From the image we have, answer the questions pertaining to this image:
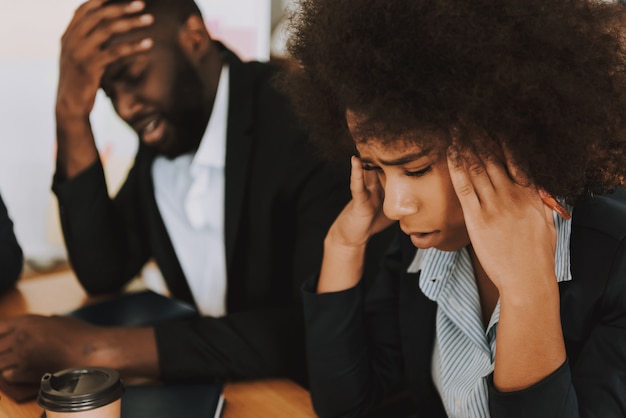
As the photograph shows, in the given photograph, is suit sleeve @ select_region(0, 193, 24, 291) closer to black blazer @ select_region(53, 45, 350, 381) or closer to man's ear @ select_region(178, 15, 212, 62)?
black blazer @ select_region(53, 45, 350, 381)

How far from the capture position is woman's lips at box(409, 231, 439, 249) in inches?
36.0

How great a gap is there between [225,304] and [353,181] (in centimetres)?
63

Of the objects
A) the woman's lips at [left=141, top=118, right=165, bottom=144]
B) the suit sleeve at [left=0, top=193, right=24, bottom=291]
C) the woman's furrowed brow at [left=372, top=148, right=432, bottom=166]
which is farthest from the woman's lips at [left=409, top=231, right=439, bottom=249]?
the suit sleeve at [left=0, top=193, right=24, bottom=291]

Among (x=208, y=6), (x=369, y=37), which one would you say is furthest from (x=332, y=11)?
(x=208, y=6)

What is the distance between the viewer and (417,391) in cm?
113

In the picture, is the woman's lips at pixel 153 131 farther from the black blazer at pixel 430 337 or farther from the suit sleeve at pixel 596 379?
the suit sleeve at pixel 596 379

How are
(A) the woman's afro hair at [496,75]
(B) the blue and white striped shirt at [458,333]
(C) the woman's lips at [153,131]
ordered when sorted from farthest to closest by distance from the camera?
(C) the woman's lips at [153,131] < (B) the blue and white striped shirt at [458,333] < (A) the woman's afro hair at [496,75]

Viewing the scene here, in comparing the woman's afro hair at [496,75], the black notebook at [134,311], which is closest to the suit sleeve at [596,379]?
the woman's afro hair at [496,75]

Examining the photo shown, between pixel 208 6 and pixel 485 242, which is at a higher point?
pixel 208 6

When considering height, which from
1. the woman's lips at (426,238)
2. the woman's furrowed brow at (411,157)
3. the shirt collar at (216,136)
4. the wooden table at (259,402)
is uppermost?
the woman's furrowed brow at (411,157)

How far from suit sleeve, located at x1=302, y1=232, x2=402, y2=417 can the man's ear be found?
0.64m

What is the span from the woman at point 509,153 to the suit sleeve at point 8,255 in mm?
876

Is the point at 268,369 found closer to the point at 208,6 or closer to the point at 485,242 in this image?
the point at 485,242

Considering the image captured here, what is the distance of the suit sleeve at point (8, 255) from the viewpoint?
1.52 m
